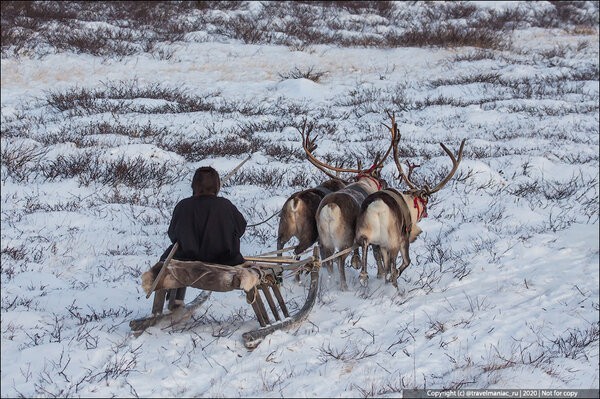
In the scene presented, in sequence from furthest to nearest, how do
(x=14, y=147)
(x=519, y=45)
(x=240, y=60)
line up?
(x=519, y=45), (x=240, y=60), (x=14, y=147)

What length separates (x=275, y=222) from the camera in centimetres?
738

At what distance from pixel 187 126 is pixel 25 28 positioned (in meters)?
8.25

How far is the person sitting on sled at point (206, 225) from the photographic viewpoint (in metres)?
4.51

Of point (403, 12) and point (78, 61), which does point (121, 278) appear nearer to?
point (78, 61)

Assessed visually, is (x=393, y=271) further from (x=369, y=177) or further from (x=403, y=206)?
(x=369, y=177)

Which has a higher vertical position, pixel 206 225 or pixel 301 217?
pixel 206 225

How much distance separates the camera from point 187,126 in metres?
11.6

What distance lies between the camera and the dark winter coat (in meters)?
4.51

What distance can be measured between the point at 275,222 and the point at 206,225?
2895 mm

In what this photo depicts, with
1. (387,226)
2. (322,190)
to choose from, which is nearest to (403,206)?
(387,226)

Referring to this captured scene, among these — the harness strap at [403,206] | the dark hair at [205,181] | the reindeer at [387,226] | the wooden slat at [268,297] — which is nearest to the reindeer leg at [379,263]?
the reindeer at [387,226]

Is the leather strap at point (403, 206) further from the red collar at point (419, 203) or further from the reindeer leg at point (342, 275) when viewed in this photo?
the reindeer leg at point (342, 275)

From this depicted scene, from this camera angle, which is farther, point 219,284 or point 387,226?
point 387,226

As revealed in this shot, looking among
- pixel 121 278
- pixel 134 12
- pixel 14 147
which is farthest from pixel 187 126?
pixel 134 12
